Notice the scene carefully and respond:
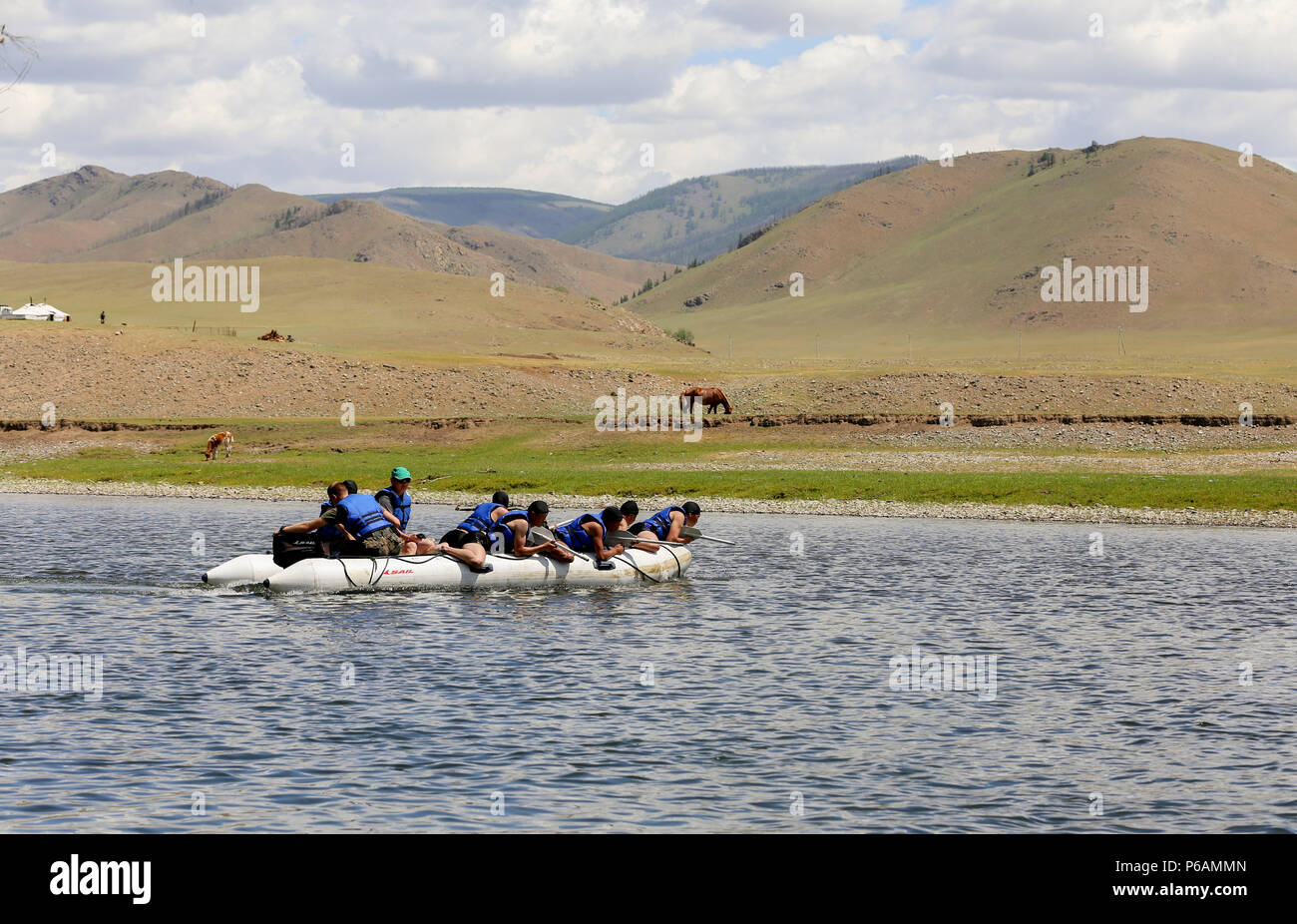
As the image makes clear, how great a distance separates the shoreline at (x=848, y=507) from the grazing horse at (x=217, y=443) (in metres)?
6.93

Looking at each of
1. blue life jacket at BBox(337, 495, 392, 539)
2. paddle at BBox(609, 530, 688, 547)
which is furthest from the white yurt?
paddle at BBox(609, 530, 688, 547)

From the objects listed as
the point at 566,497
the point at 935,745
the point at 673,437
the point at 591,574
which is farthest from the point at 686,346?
the point at 935,745

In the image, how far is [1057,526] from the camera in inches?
1660

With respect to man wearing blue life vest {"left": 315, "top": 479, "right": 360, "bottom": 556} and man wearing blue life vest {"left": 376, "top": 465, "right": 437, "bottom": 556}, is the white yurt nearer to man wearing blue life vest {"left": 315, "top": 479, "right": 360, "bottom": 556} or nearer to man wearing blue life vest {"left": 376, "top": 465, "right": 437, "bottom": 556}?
A: man wearing blue life vest {"left": 376, "top": 465, "right": 437, "bottom": 556}

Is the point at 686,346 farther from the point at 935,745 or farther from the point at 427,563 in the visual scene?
the point at 935,745

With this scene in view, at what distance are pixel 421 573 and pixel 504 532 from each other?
7.18 ft

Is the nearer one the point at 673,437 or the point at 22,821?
the point at 22,821

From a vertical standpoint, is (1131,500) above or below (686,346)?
below

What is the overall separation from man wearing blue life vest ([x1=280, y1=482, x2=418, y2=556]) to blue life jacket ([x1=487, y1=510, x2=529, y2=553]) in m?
2.13

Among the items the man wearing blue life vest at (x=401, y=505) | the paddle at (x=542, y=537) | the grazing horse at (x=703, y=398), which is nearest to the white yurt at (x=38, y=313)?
the grazing horse at (x=703, y=398)

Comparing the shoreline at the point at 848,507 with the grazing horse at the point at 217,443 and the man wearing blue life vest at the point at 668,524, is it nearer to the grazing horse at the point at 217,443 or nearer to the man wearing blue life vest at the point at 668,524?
the grazing horse at the point at 217,443

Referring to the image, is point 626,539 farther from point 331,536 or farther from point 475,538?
point 331,536

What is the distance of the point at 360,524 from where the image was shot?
28391 mm
